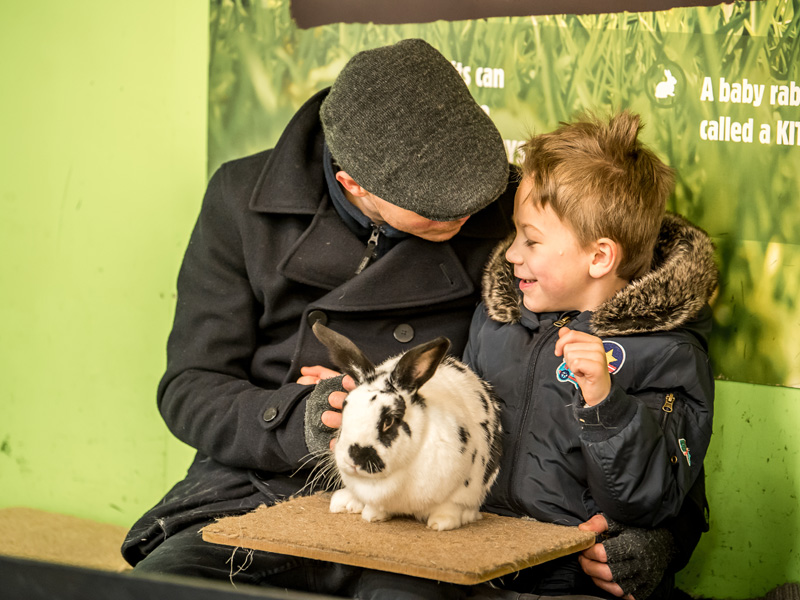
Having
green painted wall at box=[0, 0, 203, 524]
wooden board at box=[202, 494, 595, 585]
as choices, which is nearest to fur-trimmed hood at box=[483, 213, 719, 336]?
wooden board at box=[202, 494, 595, 585]

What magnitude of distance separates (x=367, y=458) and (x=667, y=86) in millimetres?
1319

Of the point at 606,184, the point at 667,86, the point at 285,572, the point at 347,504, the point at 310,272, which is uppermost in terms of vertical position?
the point at 667,86

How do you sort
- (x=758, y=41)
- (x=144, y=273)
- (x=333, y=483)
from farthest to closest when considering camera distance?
(x=144, y=273), (x=758, y=41), (x=333, y=483)

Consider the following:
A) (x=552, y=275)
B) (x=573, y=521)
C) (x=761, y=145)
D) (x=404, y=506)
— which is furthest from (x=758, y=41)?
(x=404, y=506)

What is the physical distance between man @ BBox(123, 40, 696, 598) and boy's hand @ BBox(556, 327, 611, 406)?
349mm

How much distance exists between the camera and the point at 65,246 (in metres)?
2.57

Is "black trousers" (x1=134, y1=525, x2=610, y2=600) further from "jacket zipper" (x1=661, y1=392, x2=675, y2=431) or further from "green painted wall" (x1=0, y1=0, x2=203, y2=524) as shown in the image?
"green painted wall" (x1=0, y1=0, x2=203, y2=524)

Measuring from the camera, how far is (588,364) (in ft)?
4.78

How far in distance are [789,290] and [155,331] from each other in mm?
1841

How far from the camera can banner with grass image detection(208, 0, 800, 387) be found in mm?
2023

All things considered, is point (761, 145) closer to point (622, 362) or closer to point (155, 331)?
point (622, 362)

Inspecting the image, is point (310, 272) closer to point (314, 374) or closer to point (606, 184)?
point (314, 374)

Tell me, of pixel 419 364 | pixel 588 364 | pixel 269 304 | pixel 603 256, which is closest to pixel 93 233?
pixel 269 304

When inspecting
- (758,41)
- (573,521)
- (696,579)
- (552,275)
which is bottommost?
(696,579)
